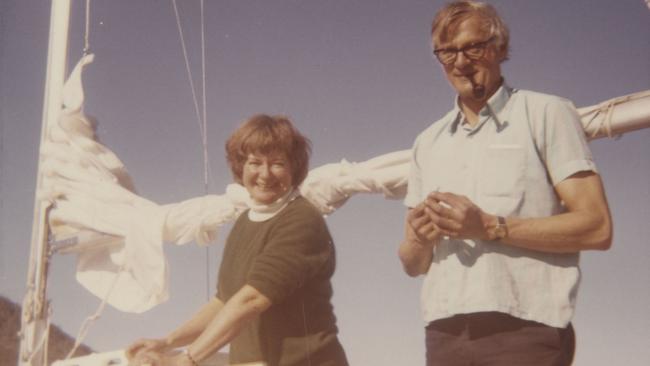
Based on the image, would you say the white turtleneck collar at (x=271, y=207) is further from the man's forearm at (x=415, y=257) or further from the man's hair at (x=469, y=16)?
the man's hair at (x=469, y=16)

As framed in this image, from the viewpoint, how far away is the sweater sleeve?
1.92m

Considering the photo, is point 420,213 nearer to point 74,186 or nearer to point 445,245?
point 445,245

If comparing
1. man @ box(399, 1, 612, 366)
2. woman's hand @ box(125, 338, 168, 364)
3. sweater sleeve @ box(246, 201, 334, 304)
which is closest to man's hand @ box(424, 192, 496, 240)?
man @ box(399, 1, 612, 366)

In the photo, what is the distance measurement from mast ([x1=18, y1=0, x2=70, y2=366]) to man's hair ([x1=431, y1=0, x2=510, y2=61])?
8.64 feet

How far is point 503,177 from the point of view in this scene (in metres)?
1.59

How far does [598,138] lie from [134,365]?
1.64 m

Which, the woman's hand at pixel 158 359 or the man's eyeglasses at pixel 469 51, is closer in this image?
the man's eyeglasses at pixel 469 51

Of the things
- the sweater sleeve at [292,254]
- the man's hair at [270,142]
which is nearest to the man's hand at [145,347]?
the sweater sleeve at [292,254]

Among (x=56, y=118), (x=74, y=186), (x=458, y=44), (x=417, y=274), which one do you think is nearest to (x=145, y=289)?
(x=74, y=186)

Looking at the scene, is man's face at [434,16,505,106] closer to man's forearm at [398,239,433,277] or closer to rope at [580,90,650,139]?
man's forearm at [398,239,433,277]

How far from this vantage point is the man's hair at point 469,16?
1.69 m

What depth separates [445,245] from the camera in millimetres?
1667

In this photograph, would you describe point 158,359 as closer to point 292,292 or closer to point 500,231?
point 292,292

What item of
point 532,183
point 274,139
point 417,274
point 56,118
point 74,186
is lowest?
point 417,274
